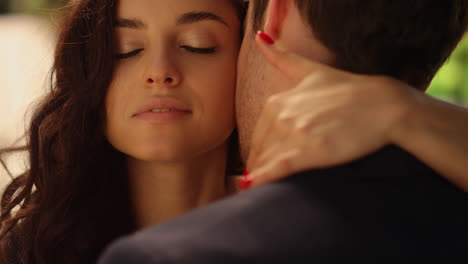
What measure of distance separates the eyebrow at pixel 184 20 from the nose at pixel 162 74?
109 mm

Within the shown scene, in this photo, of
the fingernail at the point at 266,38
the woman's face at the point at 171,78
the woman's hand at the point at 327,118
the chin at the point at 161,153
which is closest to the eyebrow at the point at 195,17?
the woman's face at the point at 171,78

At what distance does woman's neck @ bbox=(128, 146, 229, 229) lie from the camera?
174cm

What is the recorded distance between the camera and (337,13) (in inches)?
43.4

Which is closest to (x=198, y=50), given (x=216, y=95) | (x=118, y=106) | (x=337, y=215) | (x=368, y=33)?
(x=216, y=95)

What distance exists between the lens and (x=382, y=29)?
1.11 m

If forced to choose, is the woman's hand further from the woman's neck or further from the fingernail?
the woman's neck

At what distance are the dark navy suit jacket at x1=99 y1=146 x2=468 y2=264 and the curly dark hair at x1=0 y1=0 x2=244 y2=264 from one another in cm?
82

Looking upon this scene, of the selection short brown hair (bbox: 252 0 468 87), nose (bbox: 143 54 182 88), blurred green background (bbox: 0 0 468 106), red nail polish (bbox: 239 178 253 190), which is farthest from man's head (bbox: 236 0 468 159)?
blurred green background (bbox: 0 0 468 106)

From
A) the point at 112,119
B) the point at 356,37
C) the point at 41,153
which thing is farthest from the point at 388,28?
the point at 41,153

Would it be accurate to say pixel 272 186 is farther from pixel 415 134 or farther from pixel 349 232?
pixel 415 134

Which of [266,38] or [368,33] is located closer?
[368,33]

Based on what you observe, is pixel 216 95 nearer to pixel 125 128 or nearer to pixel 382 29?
pixel 125 128

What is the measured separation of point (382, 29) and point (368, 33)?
3 cm

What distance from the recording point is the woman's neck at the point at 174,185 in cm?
174
